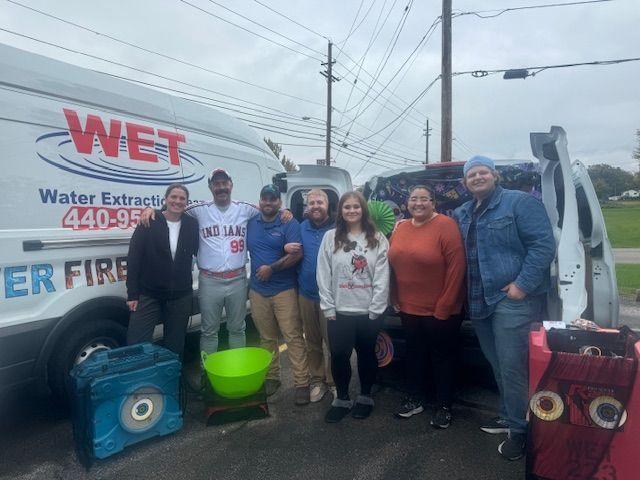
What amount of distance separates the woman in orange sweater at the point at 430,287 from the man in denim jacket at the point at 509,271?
14 cm

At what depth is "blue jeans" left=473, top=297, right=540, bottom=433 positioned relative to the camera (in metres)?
2.96

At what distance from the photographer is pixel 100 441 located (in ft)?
9.92

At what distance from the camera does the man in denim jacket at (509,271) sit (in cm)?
287

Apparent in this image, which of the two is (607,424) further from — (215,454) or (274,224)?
(274,224)

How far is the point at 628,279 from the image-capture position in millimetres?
10648

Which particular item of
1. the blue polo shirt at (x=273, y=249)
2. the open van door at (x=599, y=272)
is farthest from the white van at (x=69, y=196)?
the open van door at (x=599, y=272)

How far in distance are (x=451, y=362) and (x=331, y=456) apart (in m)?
1.10

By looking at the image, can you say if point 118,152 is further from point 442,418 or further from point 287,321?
point 442,418

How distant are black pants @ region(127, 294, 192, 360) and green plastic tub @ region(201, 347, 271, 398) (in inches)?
11.6

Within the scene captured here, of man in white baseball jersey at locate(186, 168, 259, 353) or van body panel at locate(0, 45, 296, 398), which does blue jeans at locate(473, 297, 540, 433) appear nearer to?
man in white baseball jersey at locate(186, 168, 259, 353)

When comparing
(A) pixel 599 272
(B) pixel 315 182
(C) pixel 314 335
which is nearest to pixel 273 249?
(C) pixel 314 335

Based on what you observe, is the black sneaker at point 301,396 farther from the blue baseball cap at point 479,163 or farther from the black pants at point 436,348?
the blue baseball cap at point 479,163

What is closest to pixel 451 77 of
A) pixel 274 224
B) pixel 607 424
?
pixel 274 224

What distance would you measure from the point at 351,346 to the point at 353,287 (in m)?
0.50
